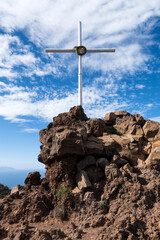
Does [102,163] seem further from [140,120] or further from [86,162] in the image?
[140,120]

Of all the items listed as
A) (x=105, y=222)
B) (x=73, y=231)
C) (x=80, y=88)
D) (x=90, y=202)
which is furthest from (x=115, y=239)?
(x=80, y=88)

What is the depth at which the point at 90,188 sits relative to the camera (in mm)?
12250

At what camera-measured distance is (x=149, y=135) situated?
15.9 metres

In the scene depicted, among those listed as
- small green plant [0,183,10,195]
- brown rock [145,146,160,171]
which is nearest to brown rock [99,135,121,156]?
brown rock [145,146,160,171]

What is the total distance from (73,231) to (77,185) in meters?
3.35

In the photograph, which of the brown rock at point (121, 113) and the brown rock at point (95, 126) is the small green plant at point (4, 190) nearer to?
the brown rock at point (95, 126)

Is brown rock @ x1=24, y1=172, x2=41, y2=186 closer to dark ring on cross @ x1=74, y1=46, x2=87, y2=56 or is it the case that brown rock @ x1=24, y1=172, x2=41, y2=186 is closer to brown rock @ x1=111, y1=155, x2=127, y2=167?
brown rock @ x1=111, y1=155, x2=127, y2=167

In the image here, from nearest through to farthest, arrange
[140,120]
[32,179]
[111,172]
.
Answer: [111,172], [32,179], [140,120]

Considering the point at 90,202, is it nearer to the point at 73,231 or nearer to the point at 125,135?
the point at 73,231

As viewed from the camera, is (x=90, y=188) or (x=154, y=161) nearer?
(x=90, y=188)

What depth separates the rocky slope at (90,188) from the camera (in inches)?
380

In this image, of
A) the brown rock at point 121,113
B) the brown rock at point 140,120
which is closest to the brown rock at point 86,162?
the brown rock at point 140,120

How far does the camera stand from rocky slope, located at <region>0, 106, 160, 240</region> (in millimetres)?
9648

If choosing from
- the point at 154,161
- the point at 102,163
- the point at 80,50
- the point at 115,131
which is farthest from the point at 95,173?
the point at 80,50
